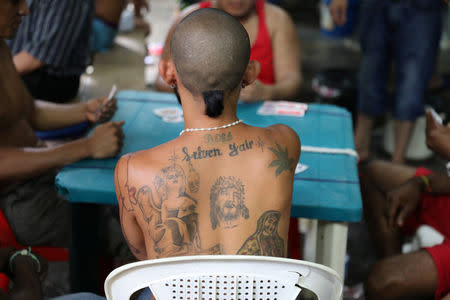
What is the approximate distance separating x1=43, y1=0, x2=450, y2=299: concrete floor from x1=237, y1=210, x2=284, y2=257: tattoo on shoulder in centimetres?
138

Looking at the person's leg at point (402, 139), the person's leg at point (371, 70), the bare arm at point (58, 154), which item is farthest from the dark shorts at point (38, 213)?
the person's leg at point (402, 139)

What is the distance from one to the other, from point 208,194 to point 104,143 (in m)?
0.70

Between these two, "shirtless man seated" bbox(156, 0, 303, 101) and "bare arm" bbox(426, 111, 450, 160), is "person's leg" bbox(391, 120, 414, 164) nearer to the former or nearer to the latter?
"shirtless man seated" bbox(156, 0, 303, 101)

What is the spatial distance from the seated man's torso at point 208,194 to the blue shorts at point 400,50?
2484 millimetres

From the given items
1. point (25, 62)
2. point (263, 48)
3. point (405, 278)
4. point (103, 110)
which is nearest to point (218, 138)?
point (103, 110)

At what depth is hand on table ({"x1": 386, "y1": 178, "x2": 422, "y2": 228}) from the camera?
2314 mm

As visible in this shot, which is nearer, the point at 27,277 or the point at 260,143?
the point at 260,143

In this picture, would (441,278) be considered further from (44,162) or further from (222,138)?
(44,162)

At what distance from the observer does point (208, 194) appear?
141 cm

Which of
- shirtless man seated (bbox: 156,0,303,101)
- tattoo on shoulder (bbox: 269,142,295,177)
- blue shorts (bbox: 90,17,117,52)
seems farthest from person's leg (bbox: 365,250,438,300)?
blue shorts (bbox: 90,17,117,52)

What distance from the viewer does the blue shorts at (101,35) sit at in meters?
3.92

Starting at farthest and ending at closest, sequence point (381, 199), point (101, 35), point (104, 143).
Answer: point (101, 35) < point (381, 199) < point (104, 143)

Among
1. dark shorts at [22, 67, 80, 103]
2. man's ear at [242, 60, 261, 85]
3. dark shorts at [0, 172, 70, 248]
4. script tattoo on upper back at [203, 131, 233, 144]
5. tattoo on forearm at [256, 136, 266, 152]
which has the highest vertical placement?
man's ear at [242, 60, 261, 85]

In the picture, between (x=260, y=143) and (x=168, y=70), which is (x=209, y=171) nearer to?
(x=260, y=143)
